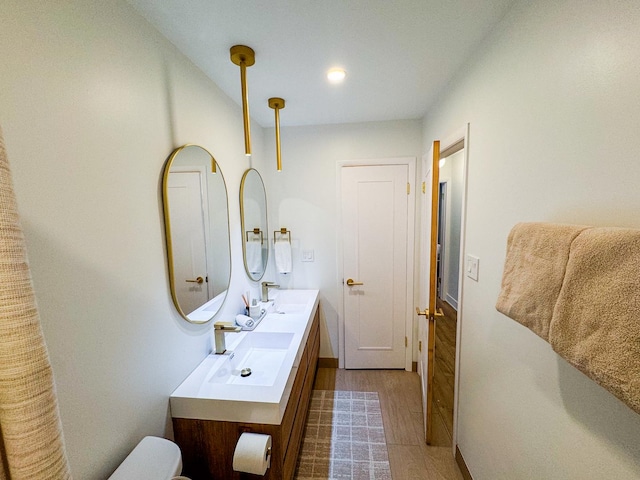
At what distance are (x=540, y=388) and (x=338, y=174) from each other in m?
2.03

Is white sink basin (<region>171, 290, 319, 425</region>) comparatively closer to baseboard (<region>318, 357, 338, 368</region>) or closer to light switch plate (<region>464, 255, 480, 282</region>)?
baseboard (<region>318, 357, 338, 368</region>)

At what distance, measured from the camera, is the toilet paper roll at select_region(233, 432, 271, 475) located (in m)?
1.02

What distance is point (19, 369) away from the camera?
1.25 feet

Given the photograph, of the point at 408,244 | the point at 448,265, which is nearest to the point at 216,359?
the point at 408,244

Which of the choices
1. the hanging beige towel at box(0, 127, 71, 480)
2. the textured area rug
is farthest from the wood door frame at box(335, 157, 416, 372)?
the hanging beige towel at box(0, 127, 71, 480)

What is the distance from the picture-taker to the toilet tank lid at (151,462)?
0.83m

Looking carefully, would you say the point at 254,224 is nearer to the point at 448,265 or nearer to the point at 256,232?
the point at 256,232

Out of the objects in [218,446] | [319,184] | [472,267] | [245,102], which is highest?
[245,102]

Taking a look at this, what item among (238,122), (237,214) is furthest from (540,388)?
(238,122)

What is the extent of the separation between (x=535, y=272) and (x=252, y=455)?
1.23 metres

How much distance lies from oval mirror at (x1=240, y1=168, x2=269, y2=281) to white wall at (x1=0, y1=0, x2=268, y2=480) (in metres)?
0.81

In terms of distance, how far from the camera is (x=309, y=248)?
2580 millimetres

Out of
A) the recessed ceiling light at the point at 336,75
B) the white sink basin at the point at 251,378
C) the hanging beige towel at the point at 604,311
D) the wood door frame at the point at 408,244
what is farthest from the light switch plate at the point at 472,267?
the recessed ceiling light at the point at 336,75

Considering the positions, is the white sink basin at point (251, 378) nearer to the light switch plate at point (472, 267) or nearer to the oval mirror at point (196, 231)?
the oval mirror at point (196, 231)
